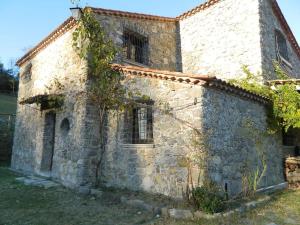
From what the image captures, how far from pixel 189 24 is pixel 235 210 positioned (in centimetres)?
898

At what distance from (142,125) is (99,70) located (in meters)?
2.19

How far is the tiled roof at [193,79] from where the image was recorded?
7414mm

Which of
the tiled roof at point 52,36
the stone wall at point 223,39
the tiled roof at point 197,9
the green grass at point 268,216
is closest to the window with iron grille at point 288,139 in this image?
the stone wall at point 223,39

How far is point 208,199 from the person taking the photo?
21.2 ft

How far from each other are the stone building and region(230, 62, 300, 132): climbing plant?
355 mm

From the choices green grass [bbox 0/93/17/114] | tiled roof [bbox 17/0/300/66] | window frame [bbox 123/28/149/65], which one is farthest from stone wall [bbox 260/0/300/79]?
green grass [bbox 0/93/17/114]

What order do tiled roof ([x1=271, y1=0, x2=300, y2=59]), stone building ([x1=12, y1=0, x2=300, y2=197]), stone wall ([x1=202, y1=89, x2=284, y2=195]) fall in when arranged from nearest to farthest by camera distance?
stone wall ([x1=202, y1=89, x2=284, y2=195])
stone building ([x1=12, y1=0, x2=300, y2=197])
tiled roof ([x1=271, y1=0, x2=300, y2=59])

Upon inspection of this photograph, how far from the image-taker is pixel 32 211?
274 inches

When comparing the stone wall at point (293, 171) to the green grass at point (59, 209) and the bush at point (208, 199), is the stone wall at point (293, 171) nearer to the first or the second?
the bush at point (208, 199)

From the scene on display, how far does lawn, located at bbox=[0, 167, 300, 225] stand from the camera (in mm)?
6270

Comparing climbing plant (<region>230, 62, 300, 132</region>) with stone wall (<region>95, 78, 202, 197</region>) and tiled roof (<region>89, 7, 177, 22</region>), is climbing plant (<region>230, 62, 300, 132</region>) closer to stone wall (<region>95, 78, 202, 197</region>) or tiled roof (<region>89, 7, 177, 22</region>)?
stone wall (<region>95, 78, 202, 197</region>)

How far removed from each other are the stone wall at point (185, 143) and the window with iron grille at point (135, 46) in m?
2.84

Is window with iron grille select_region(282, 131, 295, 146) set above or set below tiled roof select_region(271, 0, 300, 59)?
below

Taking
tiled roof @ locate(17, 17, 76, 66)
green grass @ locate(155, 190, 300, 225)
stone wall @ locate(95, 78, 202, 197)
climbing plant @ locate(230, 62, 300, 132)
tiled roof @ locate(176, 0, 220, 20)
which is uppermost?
A: tiled roof @ locate(176, 0, 220, 20)
